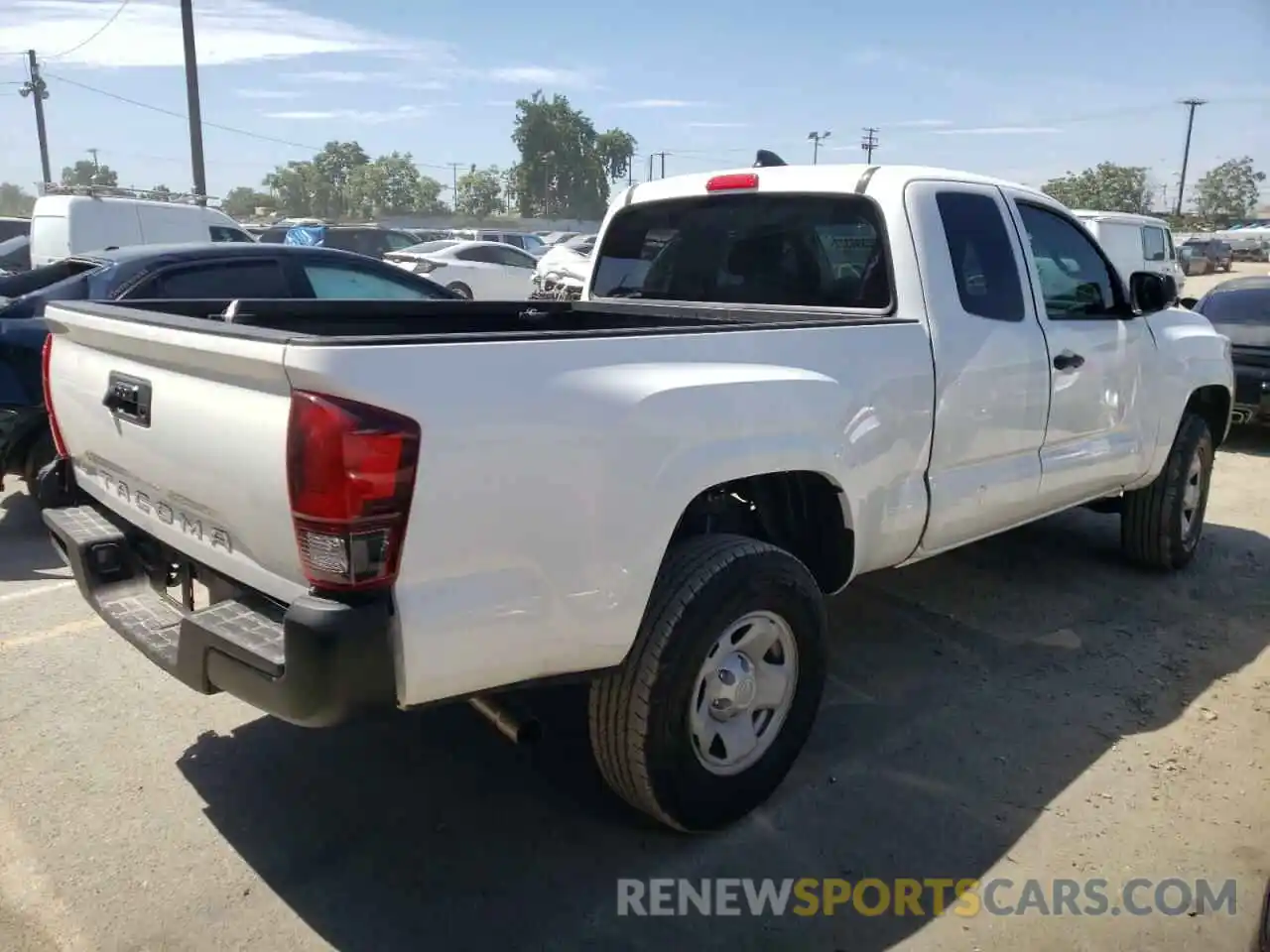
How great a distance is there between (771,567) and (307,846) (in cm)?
158

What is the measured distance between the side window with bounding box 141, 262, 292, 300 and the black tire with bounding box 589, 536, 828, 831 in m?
4.57

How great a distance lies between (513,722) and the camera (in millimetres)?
2641

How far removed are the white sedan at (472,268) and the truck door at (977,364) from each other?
1399cm

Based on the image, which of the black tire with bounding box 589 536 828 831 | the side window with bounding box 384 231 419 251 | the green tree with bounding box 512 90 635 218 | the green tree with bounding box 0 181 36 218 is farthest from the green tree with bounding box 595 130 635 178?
the black tire with bounding box 589 536 828 831

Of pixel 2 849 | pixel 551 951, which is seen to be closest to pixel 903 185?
pixel 551 951

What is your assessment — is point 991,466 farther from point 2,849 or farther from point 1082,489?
point 2,849

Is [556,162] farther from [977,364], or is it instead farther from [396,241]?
[977,364]

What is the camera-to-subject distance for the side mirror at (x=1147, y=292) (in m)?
4.78

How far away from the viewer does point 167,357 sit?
8.64ft

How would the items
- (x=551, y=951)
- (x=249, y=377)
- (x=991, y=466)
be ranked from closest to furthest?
(x=249, y=377), (x=551, y=951), (x=991, y=466)

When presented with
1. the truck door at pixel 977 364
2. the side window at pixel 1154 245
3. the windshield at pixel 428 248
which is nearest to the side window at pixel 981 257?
the truck door at pixel 977 364

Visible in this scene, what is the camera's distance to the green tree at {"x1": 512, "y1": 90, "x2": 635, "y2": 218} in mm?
89125

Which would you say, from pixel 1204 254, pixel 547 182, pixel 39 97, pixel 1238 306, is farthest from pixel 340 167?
pixel 1238 306

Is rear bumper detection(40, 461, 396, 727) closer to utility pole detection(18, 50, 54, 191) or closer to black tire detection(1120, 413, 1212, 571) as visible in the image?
black tire detection(1120, 413, 1212, 571)
